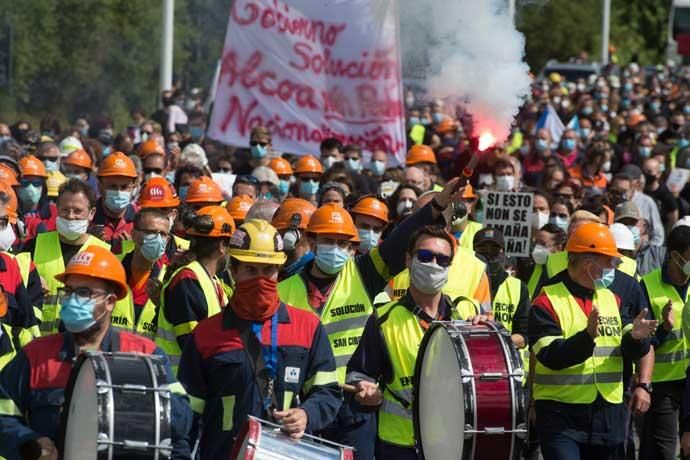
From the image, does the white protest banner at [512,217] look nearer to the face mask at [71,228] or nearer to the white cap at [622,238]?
the white cap at [622,238]

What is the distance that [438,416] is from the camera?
290 inches

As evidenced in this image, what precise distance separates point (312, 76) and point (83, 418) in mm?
12264

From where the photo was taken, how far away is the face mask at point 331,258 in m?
9.16

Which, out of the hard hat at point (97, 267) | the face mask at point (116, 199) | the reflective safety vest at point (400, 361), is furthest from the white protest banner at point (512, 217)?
the hard hat at point (97, 267)

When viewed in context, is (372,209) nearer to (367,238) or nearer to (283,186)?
(367,238)

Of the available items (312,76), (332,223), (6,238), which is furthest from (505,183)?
(6,238)

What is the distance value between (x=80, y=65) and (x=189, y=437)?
25.2 meters

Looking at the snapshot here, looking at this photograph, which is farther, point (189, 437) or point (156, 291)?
point (156, 291)

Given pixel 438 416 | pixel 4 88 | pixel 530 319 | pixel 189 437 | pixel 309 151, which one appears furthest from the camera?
pixel 4 88

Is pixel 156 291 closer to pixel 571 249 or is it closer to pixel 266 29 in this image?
pixel 571 249

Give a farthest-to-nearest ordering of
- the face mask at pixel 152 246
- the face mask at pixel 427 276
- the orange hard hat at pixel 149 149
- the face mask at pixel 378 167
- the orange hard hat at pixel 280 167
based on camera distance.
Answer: the face mask at pixel 378 167 → the orange hard hat at pixel 149 149 → the orange hard hat at pixel 280 167 → the face mask at pixel 152 246 → the face mask at pixel 427 276

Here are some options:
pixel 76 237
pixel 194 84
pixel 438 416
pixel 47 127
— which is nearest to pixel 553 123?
pixel 47 127

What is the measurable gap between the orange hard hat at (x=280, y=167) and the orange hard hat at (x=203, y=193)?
3.45m

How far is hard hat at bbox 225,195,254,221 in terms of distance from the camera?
38.4ft
